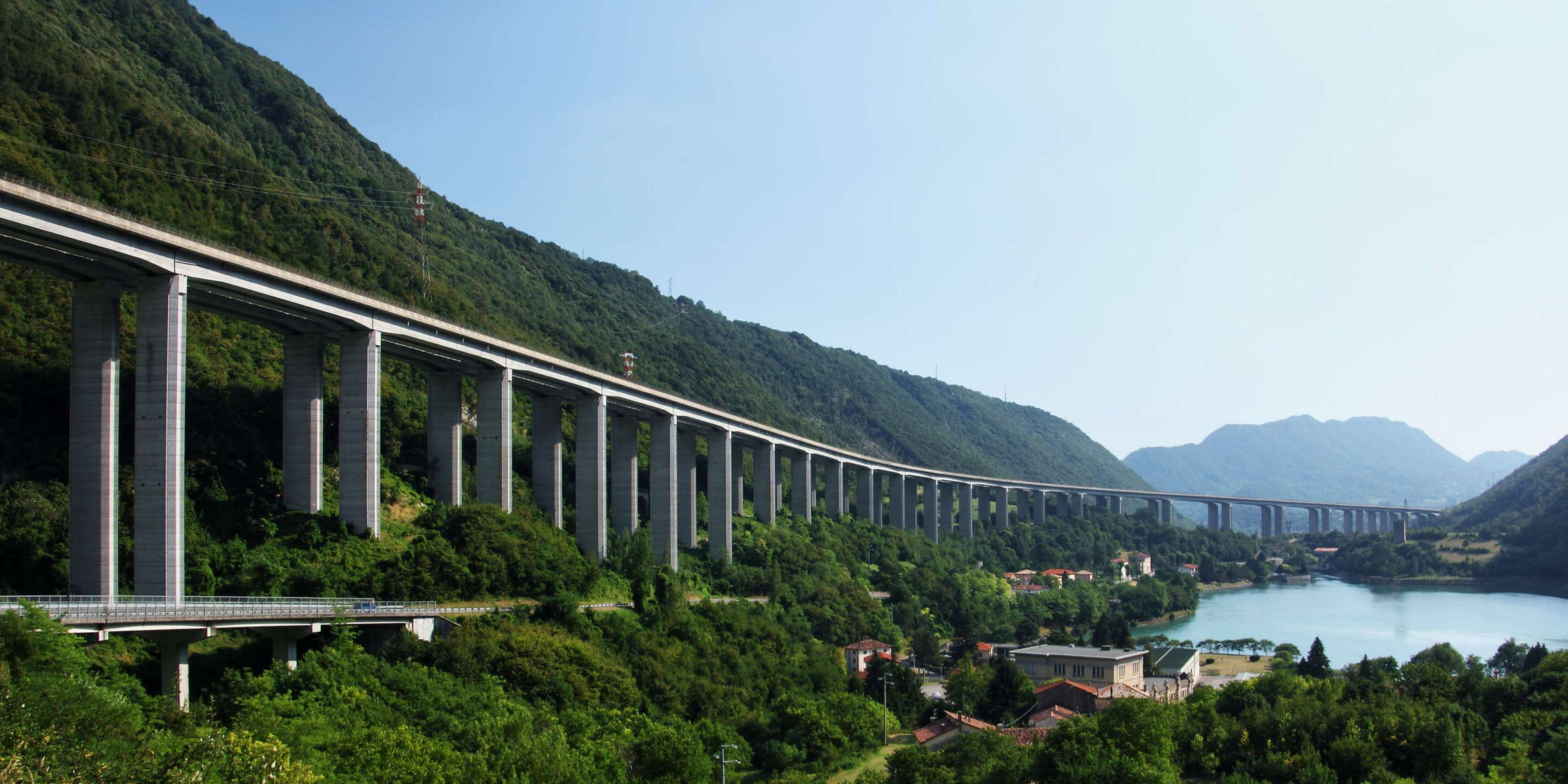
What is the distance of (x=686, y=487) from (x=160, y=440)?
116ft

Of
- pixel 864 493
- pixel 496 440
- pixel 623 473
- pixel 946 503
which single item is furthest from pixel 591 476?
pixel 946 503

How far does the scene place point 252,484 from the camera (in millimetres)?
38688

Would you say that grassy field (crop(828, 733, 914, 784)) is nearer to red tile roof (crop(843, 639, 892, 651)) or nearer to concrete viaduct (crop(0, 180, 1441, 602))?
red tile roof (crop(843, 639, 892, 651))

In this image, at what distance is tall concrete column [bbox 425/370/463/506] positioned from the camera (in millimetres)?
46094

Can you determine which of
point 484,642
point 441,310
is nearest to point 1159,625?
point 441,310

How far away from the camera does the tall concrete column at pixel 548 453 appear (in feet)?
171

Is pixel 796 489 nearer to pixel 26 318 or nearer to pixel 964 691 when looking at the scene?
pixel 964 691

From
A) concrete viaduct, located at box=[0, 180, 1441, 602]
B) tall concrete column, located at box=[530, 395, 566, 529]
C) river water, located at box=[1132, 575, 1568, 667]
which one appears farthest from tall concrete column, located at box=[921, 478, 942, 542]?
tall concrete column, located at box=[530, 395, 566, 529]

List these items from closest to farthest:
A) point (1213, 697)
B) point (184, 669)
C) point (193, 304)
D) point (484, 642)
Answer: point (184, 669)
point (484, 642)
point (193, 304)
point (1213, 697)

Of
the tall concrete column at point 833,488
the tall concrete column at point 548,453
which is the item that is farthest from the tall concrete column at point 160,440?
the tall concrete column at point 833,488

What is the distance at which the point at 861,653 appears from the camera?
54.5 metres

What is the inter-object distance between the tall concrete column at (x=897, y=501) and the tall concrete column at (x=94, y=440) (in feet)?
233

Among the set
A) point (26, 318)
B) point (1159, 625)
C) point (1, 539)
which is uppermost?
point (26, 318)

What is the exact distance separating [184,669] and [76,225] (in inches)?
426
